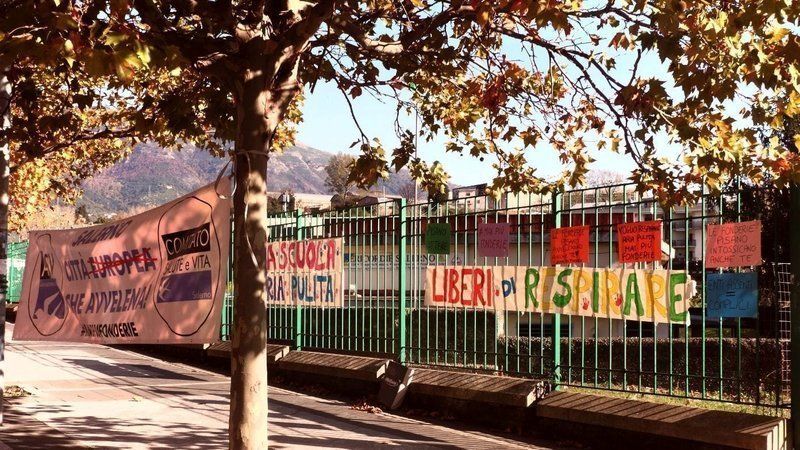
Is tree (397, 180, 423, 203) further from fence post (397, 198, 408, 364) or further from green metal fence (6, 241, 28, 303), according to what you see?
green metal fence (6, 241, 28, 303)

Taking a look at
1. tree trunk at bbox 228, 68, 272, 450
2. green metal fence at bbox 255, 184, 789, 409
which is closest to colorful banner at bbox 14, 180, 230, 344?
tree trunk at bbox 228, 68, 272, 450

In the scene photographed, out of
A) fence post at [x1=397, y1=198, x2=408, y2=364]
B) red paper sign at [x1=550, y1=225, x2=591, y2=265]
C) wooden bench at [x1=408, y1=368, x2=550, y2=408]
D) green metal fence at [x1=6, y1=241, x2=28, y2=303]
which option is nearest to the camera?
red paper sign at [x1=550, y1=225, x2=591, y2=265]

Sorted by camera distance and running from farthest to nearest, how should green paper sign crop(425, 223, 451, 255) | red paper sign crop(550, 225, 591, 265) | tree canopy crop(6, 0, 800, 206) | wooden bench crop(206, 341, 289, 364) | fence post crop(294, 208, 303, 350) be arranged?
wooden bench crop(206, 341, 289, 364) → fence post crop(294, 208, 303, 350) → green paper sign crop(425, 223, 451, 255) → red paper sign crop(550, 225, 591, 265) → tree canopy crop(6, 0, 800, 206)

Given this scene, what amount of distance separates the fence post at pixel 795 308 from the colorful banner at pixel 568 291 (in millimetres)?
1153

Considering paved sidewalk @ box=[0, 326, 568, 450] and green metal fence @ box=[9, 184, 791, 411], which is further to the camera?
paved sidewalk @ box=[0, 326, 568, 450]

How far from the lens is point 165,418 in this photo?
10.7 m

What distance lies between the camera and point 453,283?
1195cm

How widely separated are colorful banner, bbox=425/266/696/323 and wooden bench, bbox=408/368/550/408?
817 mm

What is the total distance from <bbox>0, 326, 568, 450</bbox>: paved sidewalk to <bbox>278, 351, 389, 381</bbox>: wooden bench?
1.78 feet

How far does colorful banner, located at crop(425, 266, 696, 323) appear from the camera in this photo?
919cm

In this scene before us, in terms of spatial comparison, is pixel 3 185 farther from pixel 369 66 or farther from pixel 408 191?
pixel 408 191

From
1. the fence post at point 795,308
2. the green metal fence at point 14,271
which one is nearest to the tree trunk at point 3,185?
the fence post at point 795,308

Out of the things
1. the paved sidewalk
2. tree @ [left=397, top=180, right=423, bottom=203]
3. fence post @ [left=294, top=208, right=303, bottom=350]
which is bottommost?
the paved sidewalk

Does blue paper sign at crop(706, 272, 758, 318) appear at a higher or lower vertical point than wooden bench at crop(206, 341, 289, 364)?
higher
